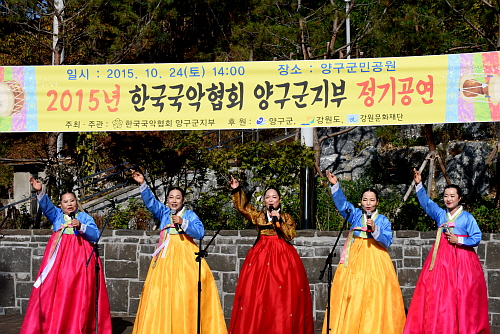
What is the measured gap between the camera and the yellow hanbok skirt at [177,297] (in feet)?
18.9

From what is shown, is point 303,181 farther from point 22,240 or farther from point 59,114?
point 22,240

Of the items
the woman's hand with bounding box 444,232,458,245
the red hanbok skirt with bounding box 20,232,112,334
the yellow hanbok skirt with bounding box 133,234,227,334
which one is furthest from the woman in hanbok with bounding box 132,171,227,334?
the woman's hand with bounding box 444,232,458,245

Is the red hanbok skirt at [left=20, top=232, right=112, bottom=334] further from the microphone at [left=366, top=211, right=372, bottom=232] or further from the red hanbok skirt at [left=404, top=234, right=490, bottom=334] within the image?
the red hanbok skirt at [left=404, top=234, right=490, bottom=334]

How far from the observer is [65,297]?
6.10m

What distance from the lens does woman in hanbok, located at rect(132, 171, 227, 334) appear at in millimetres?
5781

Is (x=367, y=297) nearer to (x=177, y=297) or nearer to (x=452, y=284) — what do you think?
(x=452, y=284)


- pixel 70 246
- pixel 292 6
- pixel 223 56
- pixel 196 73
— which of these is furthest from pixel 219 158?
pixel 223 56

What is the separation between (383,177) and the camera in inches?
484

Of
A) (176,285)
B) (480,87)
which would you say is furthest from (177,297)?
(480,87)

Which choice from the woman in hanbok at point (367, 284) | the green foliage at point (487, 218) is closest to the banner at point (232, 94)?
the woman in hanbok at point (367, 284)

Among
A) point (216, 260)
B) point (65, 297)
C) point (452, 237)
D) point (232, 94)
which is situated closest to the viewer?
point (452, 237)

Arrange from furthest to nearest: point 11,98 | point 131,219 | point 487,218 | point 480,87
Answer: point 131,219 < point 487,218 < point 11,98 < point 480,87

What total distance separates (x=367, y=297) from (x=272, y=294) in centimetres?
85

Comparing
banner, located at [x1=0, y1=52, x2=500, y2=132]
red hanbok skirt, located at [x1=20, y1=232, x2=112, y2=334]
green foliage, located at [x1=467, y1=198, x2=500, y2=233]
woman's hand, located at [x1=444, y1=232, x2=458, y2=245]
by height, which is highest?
banner, located at [x1=0, y1=52, x2=500, y2=132]
